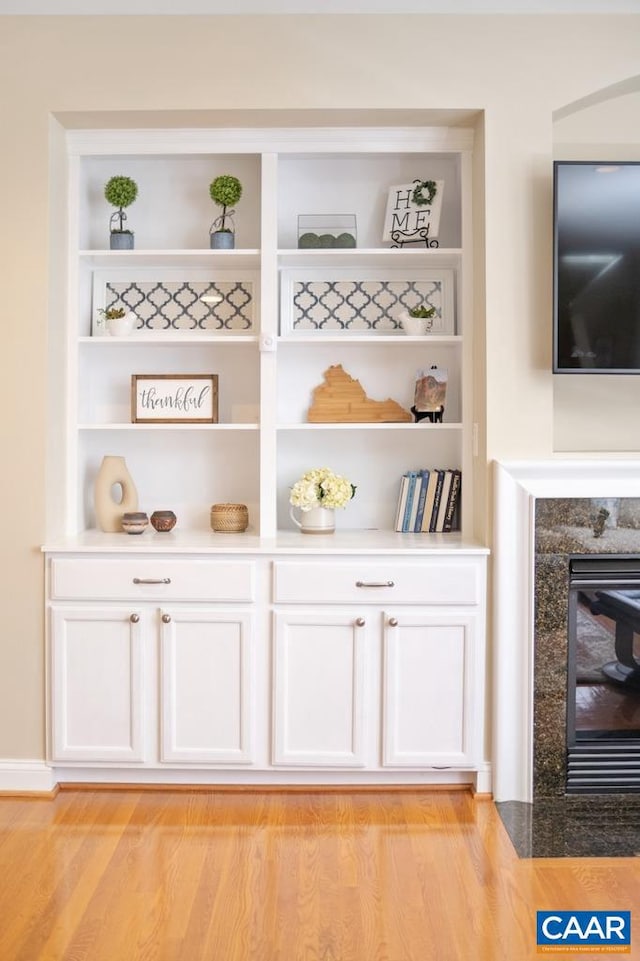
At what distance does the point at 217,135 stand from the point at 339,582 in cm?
177

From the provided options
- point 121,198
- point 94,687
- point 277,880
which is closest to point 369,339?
point 121,198

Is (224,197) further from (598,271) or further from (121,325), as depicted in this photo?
(598,271)

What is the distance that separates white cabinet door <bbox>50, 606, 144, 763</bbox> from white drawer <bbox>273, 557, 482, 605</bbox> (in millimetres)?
603

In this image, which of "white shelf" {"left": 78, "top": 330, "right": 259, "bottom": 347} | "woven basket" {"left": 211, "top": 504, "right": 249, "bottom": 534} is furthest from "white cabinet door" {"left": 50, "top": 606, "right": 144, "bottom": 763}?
"white shelf" {"left": 78, "top": 330, "right": 259, "bottom": 347}

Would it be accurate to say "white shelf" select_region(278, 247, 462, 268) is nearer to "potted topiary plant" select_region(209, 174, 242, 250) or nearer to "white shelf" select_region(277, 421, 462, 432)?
"potted topiary plant" select_region(209, 174, 242, 250)

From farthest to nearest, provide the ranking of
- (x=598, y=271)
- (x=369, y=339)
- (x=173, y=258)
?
(x=173, y=258) < (x=369, y=339) < (x=598, y=271)

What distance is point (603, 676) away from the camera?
299 centimetres

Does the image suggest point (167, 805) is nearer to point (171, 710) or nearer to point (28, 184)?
point (171, 710)

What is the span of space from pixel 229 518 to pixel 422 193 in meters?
1.51

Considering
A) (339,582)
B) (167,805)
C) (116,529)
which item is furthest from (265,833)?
(116,529)

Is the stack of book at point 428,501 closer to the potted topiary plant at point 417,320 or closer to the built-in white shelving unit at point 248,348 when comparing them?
the built-in white shelving unit at point 248,348

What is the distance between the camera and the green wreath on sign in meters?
3.28

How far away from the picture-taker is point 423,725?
2953 millimetres

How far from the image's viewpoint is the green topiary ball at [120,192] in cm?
328
